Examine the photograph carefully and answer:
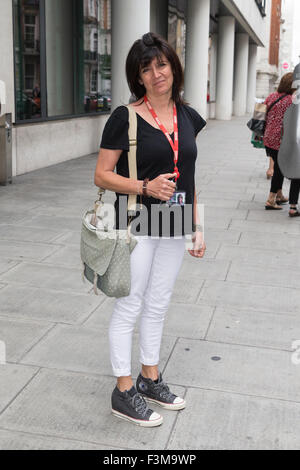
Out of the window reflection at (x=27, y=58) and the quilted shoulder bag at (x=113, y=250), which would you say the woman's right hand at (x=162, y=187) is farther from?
the window reflection at (x=27, y=58)

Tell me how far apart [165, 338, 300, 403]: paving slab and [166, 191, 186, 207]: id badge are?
116 centimetres

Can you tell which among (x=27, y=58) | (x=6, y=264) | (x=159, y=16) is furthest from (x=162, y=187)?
(x=159, y=16)

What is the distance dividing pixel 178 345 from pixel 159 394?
0.78 m

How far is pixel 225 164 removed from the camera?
1283 cm

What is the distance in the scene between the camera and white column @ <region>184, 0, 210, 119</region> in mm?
21750

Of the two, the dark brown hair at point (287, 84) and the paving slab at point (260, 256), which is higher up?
the dark brown hair at point (287, 84)

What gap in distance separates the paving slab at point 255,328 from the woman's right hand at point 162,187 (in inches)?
64.3

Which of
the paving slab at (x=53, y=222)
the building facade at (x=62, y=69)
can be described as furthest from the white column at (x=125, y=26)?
the paving slab at (x=53, y=222)

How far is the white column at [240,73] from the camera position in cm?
A: 3559

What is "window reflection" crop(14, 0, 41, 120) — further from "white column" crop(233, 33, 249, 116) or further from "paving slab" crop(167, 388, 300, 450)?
"white column" crop(233, 33, 249, 116)

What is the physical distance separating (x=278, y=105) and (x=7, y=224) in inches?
144

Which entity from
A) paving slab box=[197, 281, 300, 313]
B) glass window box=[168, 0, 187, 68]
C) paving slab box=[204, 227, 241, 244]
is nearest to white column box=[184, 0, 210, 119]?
glass window box=[168, 0, 187, 68]

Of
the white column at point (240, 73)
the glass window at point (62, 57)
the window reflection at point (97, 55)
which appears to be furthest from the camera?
the white column at point (240, 73)

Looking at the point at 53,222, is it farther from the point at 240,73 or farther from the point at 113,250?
the point at 240,73
